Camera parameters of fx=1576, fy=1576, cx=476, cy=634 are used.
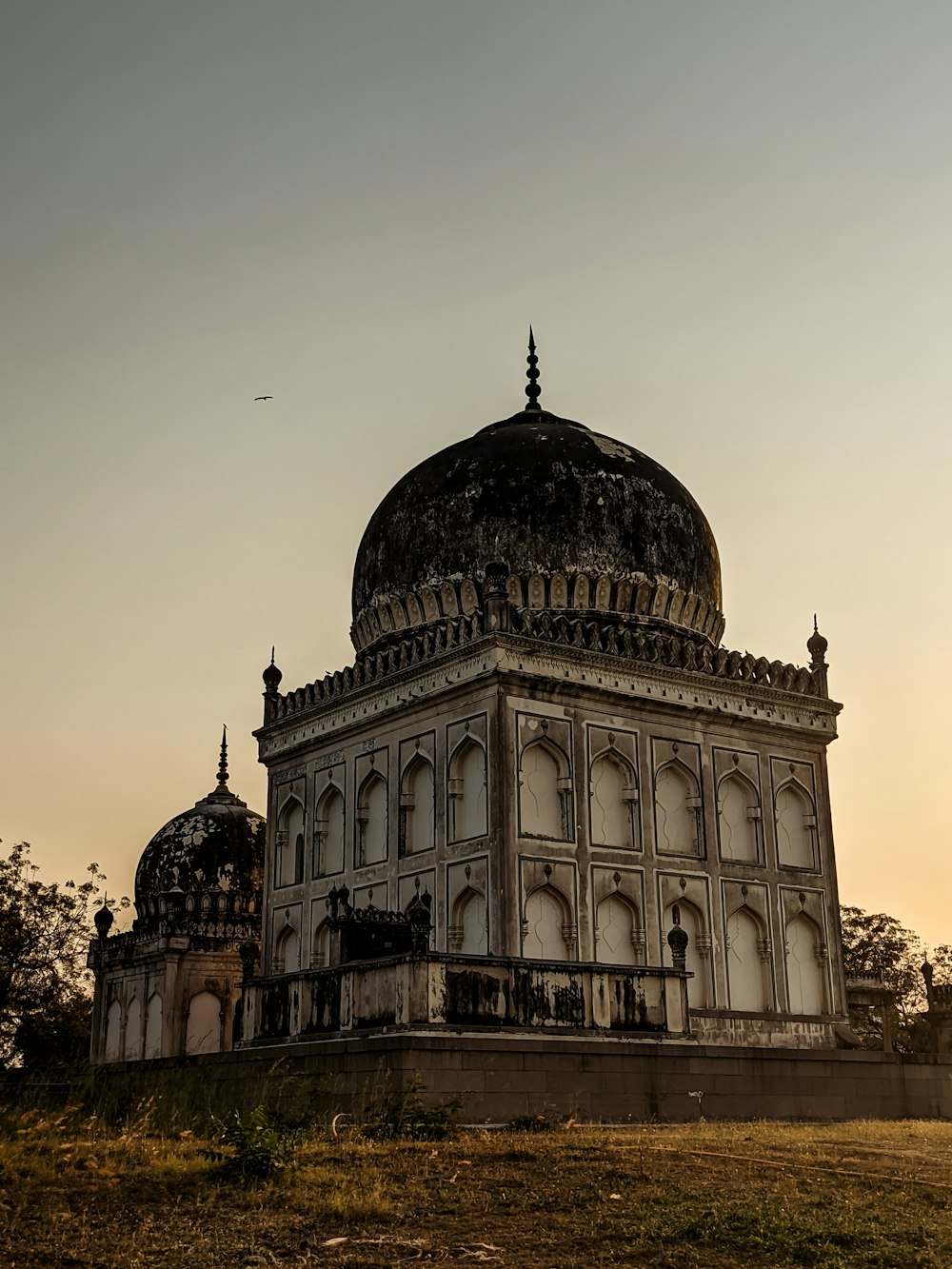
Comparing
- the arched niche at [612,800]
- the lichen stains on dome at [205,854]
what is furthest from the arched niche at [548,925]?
the lichen stains on dome at [205,854]

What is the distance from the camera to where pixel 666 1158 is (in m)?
12.3

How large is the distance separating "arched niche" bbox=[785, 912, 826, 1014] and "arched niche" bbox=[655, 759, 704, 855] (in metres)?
2.38

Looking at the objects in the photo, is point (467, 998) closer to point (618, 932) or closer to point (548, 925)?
point (548, 925)

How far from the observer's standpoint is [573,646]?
2386 centimetres

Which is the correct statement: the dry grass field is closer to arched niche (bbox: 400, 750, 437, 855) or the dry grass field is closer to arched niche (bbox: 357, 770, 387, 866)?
arched niche (bbox: 400, 750, 437, 855)

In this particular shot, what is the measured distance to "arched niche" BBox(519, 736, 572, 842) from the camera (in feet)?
75.3

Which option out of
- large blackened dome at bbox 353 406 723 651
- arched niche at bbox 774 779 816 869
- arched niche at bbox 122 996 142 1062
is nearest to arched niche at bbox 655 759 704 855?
arched niche at bbox 774 779 816 869

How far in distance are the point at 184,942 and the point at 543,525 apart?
12.1 metres

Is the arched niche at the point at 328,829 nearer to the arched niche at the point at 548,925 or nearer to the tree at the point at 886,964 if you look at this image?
the arched niche at the point at 548,925

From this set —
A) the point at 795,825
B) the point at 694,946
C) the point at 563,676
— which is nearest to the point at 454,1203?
the point at 563,676

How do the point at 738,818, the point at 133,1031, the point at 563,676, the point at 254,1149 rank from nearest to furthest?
the point at 254,1149 < the point at 563,676 < the point at 738,818 < the point at 133,1031

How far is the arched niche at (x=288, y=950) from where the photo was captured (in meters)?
26.3

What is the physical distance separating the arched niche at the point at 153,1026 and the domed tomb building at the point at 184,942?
19 mm

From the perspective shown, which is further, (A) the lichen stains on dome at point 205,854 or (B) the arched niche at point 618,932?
(A) the lichen stains on dome at point 205,854
